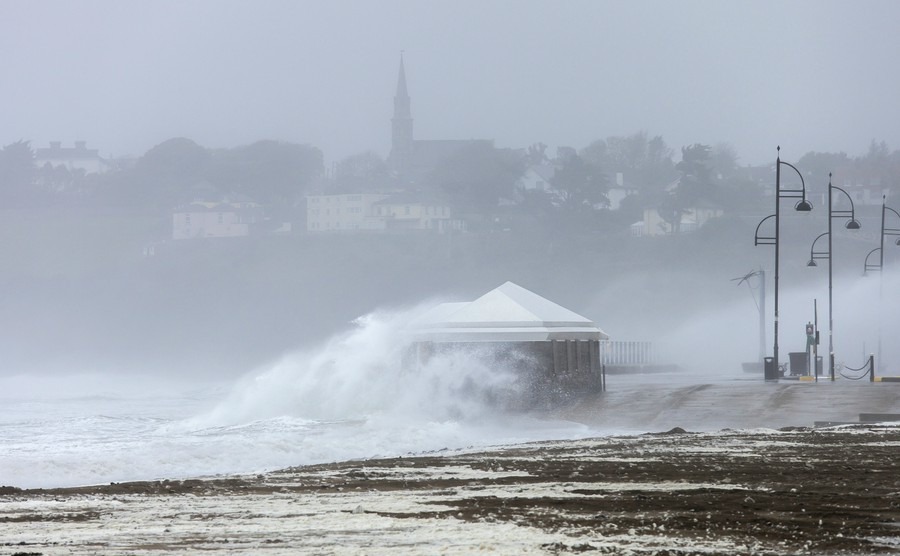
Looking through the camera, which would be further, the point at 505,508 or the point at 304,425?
the point at 304,425

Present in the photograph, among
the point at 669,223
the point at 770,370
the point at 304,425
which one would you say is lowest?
the point at 304,425

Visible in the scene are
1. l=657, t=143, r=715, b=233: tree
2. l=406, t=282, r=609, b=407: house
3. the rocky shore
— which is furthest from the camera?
l=657, t=143, r=715, b=233: tree

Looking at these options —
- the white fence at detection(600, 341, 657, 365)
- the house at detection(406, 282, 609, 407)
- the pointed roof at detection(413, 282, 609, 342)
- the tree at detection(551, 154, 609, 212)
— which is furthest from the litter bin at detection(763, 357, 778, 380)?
the tree at detection(551, 154, 609, 212)

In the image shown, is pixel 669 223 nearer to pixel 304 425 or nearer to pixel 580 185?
pixel 580 185

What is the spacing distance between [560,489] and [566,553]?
3.59 m

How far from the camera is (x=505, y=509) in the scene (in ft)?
30.5

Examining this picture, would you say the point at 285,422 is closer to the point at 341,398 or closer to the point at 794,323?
the point at 341,398

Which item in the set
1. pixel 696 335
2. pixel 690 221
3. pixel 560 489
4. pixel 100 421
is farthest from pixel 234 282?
pixel 560 489

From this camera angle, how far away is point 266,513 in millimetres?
9352

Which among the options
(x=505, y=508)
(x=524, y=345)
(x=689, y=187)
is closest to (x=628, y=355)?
(x=524, y=345)

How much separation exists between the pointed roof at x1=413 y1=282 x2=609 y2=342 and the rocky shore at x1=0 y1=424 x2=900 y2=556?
13301 mm

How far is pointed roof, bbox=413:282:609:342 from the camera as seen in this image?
91.5ft

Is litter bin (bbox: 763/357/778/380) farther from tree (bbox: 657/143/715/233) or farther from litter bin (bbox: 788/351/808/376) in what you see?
tree (bbox: 657/143/715/233)

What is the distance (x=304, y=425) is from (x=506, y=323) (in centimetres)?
639
